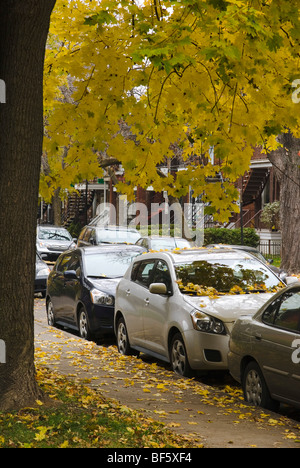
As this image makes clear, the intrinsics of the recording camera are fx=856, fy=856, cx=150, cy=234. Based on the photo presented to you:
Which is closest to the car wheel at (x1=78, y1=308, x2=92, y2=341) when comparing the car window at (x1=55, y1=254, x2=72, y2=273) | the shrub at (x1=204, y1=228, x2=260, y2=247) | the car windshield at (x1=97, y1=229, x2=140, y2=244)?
the car window at (x1=55, y1=254, x2=72, y2=273)

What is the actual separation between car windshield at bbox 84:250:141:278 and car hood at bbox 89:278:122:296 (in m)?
0.22

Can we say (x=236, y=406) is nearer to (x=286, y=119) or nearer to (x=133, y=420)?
(x=133, y=420)

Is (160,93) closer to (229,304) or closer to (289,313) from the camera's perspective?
(229,304)

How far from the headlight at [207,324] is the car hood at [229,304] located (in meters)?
0.07

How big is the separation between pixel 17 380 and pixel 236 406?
8.45 ft

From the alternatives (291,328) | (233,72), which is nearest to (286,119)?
(233,72)

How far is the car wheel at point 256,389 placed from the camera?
9188 millimetres

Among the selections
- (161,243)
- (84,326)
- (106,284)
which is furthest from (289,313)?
(161,243)

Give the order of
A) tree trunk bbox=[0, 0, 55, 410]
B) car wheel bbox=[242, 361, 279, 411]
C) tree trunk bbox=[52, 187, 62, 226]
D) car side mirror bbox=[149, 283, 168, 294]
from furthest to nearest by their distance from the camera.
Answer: tree trunk bbox=[52, 187, 62, 226] < car side mirror bbox=[149, 283, 168, 294] < car wheel bbox=[242, 361, 279, 411] < tree trunk bbox=[0, 0, 55, 410]

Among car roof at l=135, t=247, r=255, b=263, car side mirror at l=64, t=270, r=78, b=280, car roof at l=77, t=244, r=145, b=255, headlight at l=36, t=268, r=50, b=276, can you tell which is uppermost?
car roof at l=135, t=247, r=255, b=263

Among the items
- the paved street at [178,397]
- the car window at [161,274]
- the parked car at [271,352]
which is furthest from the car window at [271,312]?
the car window at [161,274]

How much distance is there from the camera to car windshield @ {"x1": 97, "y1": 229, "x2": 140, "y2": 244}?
28797 mm

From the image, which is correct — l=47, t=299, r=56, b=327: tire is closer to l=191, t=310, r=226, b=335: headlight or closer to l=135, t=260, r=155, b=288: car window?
l=135, t=260, r=155, b=288: car window
